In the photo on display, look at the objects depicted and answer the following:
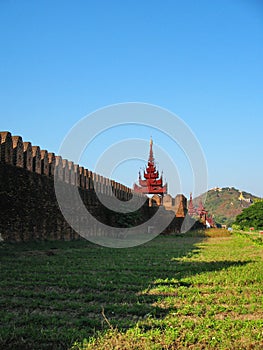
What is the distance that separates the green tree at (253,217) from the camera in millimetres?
46619

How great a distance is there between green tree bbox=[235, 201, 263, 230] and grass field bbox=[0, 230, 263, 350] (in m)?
40.9

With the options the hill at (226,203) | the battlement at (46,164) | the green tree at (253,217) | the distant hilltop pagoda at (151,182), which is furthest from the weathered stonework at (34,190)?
the hill at (226,203)

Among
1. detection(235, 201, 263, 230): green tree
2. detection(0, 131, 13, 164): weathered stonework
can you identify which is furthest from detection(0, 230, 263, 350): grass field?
detection(235, 201, 263, 230): green tree

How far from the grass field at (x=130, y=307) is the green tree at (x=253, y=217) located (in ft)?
134

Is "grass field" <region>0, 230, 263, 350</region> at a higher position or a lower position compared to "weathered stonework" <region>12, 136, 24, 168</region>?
lower

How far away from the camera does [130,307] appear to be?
432 centimetres

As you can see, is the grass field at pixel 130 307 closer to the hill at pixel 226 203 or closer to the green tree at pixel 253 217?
the green tree at pixel 253 217

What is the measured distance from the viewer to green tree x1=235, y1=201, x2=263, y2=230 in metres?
46.6

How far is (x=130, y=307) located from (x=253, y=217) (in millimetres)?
46753

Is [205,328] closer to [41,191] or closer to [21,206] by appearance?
[21,206]

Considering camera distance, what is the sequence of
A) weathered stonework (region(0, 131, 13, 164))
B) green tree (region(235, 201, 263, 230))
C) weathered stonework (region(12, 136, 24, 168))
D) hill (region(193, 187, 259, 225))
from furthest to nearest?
hill (region(193, 187, 259, 225)) → green tree (region(235, 201, 263, 230)) → weathered stonework (region(12, 136, 24, 168)) → weathered stonework (region(0, 131, 13, 164))

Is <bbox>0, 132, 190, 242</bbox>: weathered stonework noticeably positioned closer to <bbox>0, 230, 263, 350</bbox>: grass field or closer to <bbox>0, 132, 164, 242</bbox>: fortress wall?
<bbox>0, 132, 164, 242</bbox>: fortress wall

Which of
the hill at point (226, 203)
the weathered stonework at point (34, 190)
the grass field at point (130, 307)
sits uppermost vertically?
the hill at point (226, 203)

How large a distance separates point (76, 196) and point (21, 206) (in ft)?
16.1
